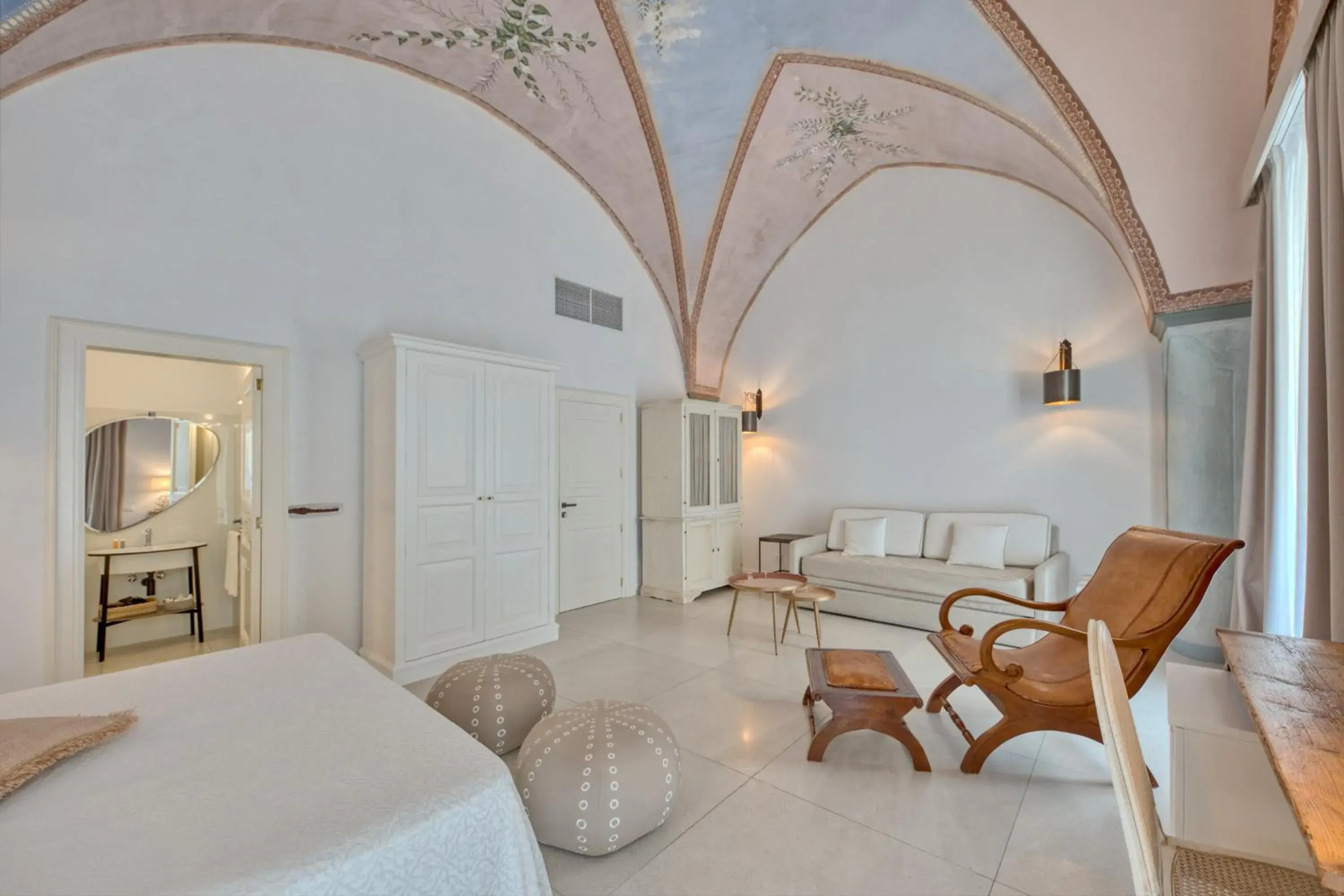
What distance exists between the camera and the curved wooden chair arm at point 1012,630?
2.23 metres

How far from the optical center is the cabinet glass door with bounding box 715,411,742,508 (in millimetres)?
5867

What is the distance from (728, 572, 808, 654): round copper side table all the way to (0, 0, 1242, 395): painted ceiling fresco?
3.12m

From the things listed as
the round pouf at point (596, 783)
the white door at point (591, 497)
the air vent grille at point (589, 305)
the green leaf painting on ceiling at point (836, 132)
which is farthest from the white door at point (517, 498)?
the green leaf painting on ceiling at point (836, 132)

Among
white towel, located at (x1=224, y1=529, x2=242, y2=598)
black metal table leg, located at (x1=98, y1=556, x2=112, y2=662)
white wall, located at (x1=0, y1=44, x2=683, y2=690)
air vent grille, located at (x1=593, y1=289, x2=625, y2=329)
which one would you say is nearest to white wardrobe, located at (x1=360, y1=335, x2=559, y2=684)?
white wall, located at (x1=0, y1=44, x2=683, y2=690)

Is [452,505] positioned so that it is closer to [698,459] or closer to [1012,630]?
[698,459]

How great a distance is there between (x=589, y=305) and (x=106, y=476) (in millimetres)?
3893

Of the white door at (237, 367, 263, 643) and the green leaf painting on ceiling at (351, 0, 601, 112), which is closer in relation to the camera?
the white door at (237, 367, 263, 643)

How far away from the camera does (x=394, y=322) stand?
3.91m

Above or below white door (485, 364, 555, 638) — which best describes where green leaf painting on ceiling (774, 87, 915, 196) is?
above

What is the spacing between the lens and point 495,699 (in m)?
2.51

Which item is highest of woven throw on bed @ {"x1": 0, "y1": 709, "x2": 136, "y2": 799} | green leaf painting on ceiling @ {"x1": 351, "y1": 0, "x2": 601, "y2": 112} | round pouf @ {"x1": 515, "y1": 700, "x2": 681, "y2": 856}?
green leaf painting on ceiling @ {"x1": 351, "y1": 0, "x2": 601, "y2": 112}

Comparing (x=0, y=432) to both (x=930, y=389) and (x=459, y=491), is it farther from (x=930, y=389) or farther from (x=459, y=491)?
(x=930, y=389)

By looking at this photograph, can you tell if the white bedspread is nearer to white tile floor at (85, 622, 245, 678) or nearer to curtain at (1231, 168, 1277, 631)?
white tile floor at (85, 622, 245, 678)

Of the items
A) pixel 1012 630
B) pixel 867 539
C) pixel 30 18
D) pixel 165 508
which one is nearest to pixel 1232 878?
pixel 1012 630
